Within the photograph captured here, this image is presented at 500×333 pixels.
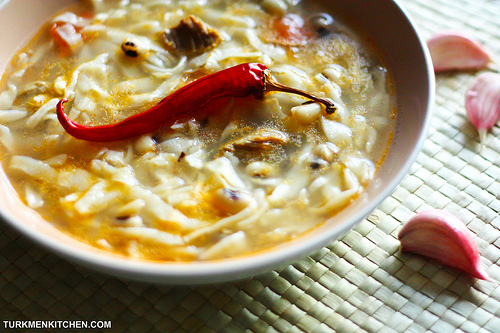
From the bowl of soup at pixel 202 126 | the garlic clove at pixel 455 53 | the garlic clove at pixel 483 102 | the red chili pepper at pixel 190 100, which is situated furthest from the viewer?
the garlic clove at pixel 455 53

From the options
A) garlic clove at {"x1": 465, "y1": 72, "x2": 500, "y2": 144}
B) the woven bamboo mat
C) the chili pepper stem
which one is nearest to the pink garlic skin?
garlic clove at {"x1": 465, "y1": 72, "x2": 500, "y2": 144}

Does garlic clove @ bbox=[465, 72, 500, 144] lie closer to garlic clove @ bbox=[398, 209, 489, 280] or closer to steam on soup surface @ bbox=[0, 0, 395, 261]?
steam on soup surface @ bbox=[0, 0, 395, 261]

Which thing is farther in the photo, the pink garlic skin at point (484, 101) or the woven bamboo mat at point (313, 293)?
the pink garlic skin at point (484, 101)

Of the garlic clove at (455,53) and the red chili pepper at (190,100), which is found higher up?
the red chili pepper at (190,100)

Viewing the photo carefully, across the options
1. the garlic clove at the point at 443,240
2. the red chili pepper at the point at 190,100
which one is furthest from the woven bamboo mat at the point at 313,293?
the red chili pepper at the point at 190,100

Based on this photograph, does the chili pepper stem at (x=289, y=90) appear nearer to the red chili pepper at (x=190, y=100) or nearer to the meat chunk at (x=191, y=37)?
the red chili pepper at (x=190, y=100)

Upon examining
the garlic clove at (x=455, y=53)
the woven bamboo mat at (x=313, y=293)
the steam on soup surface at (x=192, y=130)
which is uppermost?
the steam on soup surface at (x=192, y=130)

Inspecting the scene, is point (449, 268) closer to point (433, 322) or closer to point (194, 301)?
point (433, 322)
